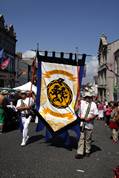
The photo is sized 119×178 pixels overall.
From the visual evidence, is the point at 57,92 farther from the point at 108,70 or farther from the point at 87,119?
the point at 108,70

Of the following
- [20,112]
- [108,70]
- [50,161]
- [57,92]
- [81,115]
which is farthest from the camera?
[108,70]

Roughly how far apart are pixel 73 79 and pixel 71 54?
2.62 ft

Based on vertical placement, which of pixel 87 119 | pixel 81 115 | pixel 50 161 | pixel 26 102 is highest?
pixel 26 102

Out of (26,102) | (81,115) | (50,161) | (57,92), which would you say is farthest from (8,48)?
(50,161)

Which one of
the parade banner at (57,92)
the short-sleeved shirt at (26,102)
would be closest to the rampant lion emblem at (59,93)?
the parade banner at (57,92)

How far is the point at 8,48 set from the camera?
197 feet

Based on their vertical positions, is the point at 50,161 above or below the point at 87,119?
below

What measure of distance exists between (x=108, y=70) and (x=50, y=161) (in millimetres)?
47918

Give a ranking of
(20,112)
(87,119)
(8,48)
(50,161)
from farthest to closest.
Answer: (8,48)
(20,112)
(87,119)
(50,161)

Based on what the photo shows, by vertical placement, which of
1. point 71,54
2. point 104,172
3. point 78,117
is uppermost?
Answer: point 71,54

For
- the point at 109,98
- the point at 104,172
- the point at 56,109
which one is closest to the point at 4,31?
the point at 109,98

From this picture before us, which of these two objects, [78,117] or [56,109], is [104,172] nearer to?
[78,117]

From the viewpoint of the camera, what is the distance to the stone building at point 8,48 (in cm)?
5594

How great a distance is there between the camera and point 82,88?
11625mm
